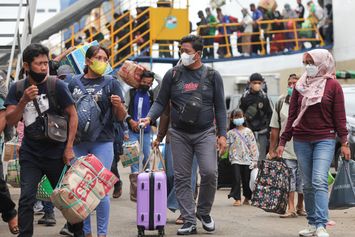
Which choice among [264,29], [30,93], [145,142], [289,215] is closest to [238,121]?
[145,142]

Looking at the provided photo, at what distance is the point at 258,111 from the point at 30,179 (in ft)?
23.2

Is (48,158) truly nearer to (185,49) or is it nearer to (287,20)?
(185,49)

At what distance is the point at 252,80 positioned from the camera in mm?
14367

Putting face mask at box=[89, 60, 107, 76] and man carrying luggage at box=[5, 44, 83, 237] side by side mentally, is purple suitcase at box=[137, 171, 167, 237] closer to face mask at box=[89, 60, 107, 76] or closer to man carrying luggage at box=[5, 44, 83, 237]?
face mask at box=[89, 60, 107, 76]

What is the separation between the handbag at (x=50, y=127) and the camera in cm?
791

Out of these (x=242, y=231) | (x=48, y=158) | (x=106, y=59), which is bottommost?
(x=242, y=231)

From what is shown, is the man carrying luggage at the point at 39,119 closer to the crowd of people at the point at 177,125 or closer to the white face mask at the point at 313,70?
the crowd of people at the point at 177,125

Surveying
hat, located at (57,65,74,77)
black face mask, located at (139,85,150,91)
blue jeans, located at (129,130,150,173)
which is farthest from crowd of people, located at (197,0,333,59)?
hat, located at (57,65,74,77)

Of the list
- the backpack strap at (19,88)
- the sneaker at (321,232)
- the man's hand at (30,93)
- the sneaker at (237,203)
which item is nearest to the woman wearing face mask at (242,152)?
the sneaker at (237,203)

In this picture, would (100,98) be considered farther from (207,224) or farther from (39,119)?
(207,224)

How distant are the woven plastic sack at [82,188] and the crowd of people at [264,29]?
71.1 ft

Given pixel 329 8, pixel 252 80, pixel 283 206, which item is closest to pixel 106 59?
pixel 283 206

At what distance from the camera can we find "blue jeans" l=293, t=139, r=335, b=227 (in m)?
9.25

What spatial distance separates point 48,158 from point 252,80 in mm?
6760
